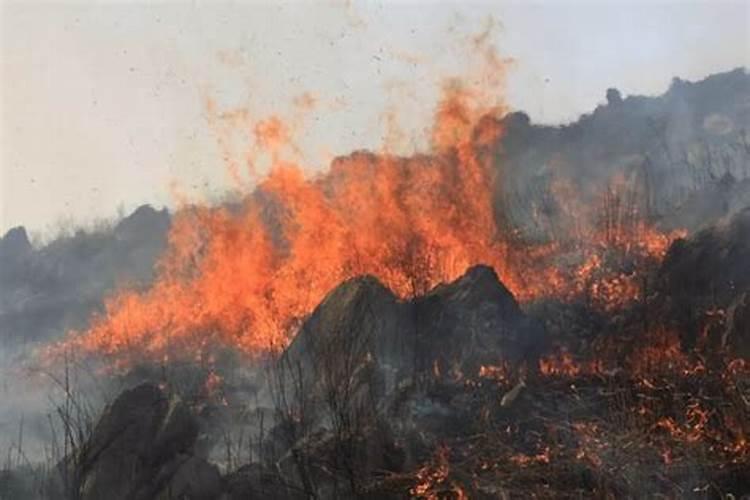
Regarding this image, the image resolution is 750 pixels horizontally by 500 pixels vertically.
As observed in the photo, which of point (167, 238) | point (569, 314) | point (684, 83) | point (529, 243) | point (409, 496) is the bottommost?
point (409, 496)

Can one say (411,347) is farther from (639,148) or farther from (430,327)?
(639,148)

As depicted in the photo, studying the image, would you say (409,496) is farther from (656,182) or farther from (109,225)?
(109,225)

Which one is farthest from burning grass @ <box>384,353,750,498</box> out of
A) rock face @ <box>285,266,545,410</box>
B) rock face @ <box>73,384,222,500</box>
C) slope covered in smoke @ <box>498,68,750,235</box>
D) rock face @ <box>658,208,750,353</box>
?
slope covered in smoke @ <box>498,68,750,235</box>

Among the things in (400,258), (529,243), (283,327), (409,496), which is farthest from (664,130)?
(409,496)

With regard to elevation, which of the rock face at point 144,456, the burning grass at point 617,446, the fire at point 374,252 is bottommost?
the burning grass at point 617,446

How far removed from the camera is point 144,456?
43.3ft

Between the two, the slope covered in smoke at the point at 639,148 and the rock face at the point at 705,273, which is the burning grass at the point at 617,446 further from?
the slope covered in smoke at the point at 639,148

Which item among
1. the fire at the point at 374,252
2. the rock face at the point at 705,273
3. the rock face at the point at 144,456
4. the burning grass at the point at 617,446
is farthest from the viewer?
the fire at the point at 374,252

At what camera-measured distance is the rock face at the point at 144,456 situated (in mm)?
12359

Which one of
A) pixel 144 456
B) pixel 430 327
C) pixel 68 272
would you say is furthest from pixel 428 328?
pixel 68 272

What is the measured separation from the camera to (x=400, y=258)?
2294 centimetres

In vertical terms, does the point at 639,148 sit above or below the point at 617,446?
above

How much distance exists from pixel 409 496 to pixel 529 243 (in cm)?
1852

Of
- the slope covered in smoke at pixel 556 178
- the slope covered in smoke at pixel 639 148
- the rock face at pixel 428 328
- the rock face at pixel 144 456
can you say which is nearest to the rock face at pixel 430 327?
the rock face at pixel 428 328
